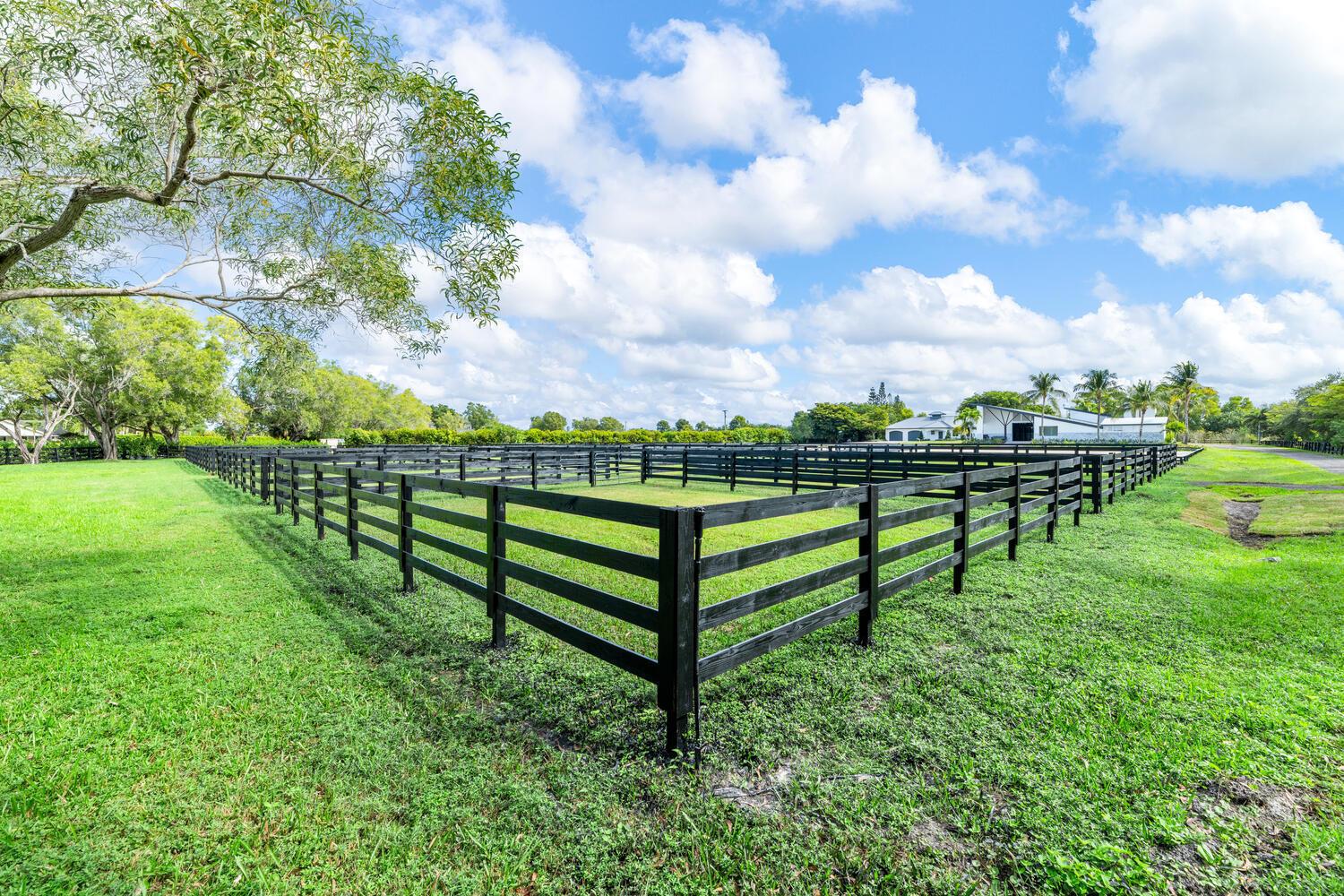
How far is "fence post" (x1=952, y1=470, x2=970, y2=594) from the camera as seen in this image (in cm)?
534

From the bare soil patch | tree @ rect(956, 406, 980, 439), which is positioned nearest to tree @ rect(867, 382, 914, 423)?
tree @ rect(956, 406, 980, 439)

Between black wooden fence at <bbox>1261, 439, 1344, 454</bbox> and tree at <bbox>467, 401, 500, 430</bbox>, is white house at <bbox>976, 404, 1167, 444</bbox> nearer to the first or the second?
black wooden fence at <bbox>1261, 439, 1344, 454</bbox>

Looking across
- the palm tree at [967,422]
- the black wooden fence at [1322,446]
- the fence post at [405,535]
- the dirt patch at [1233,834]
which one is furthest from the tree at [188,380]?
the black wooden fence at [1322,446]

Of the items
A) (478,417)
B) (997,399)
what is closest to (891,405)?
(997,399)

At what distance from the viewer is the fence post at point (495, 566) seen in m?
4.11

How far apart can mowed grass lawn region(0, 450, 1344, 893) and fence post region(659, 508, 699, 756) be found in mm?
264

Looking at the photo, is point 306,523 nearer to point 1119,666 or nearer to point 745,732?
point 745,732

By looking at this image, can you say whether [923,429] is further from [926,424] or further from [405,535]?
[405,535]

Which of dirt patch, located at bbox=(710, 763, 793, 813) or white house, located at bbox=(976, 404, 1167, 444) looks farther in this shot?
white house, located at bbox=(976, 404, 1167, 444)

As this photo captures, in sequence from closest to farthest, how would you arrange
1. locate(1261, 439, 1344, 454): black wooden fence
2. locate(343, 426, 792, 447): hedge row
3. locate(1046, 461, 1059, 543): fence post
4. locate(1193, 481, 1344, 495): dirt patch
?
locate(1046, 461, 1059, 543): fence post < locate(1193, 481, 1344, 495): dirt patch < locate(343, 426, 792, 447): hedge row < locate(1261, 439, 1344, 454): black wooden fence

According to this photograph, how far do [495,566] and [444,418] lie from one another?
314 feet

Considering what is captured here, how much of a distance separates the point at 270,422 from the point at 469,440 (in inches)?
897

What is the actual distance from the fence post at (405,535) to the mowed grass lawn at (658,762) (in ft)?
1.34

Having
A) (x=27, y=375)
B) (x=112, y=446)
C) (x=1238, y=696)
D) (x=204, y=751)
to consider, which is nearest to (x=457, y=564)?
(x=204, y=751)
